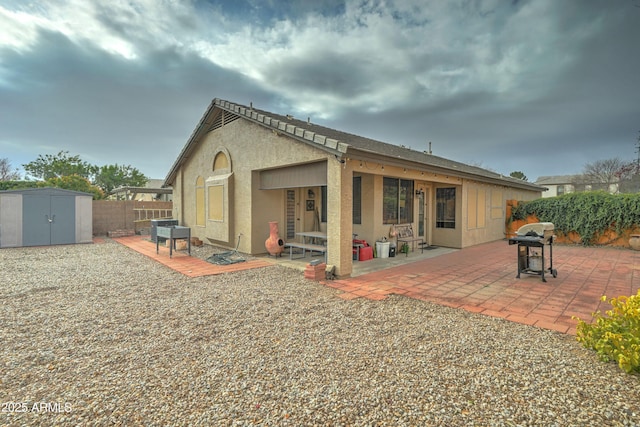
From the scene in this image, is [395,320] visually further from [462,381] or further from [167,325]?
[167,325]

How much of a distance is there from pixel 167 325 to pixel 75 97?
19238 mm

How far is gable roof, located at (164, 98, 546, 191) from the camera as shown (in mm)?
6227

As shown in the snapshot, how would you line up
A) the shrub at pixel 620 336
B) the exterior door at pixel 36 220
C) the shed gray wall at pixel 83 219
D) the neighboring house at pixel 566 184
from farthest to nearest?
the neighboring house at pixel 566 184 < the shed gray wall at pixel 83 219 < the exterior door at pixel 36 220 < the shrub at pixel 620 336

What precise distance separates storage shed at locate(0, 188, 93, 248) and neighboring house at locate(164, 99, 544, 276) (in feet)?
12.3

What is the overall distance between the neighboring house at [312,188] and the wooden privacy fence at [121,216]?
13.0ft

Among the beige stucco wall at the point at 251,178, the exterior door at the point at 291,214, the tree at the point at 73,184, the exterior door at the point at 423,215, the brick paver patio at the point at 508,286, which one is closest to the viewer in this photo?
the brick paver patio at the point at 508,286

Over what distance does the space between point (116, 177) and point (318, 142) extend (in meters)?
38.9

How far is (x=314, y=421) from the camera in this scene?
6.47 ft

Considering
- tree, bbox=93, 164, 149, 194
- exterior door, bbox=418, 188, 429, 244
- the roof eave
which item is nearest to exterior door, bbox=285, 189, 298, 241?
the roof eave

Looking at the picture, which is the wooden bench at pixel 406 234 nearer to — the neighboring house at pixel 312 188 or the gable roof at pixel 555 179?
the neighboring house at pixel 312 188

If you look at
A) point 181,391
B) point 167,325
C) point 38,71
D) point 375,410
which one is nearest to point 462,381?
point 375,410

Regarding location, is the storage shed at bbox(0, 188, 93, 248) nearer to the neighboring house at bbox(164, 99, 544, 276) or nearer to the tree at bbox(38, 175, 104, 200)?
the neighboring house at bbox(164, 99, 544, 276)

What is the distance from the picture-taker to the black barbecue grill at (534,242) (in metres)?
5.95

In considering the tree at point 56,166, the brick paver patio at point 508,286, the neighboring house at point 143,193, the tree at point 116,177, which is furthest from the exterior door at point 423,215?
the tree at point 56,166
